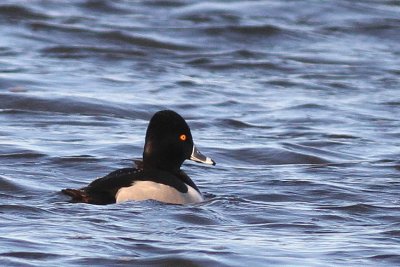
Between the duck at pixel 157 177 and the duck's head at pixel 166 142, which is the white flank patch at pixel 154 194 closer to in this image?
the duck at pixel 157 177

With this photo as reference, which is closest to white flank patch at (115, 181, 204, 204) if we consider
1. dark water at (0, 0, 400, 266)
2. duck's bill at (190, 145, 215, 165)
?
dark water at (0, 0, 400, 266)

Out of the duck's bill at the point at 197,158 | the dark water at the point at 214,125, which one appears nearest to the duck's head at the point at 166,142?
the duck's bill at the point at 197,158

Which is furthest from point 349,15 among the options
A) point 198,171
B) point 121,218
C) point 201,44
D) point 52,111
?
point 121,218

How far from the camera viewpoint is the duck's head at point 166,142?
1215cm

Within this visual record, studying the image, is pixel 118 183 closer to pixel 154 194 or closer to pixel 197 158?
pixel 154 194

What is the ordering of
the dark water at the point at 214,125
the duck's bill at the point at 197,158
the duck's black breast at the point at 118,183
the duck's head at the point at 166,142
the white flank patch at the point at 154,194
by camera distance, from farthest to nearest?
1. the duck's bill at the point at 197,158
2. the duck's head at the point at 166,142
3. the white flank patch at the point at 154,194
4. the duck's black breast at the point at 118,183
5. the dark water at the point at 214,125

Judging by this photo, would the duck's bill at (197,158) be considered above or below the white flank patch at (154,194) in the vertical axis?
above

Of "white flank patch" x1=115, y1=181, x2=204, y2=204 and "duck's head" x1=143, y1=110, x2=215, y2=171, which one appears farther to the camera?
"duck's head" x1=143, y1=110, x2=215, y2=171

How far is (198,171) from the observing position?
13.9 metres

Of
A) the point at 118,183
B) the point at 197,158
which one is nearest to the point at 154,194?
the point at 118,183

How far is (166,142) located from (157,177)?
506 millimetres

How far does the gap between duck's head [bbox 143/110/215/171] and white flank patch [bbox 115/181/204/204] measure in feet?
1.73

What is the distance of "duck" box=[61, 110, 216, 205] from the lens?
11.2 metres

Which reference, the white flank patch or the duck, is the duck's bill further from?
the white flank patch
